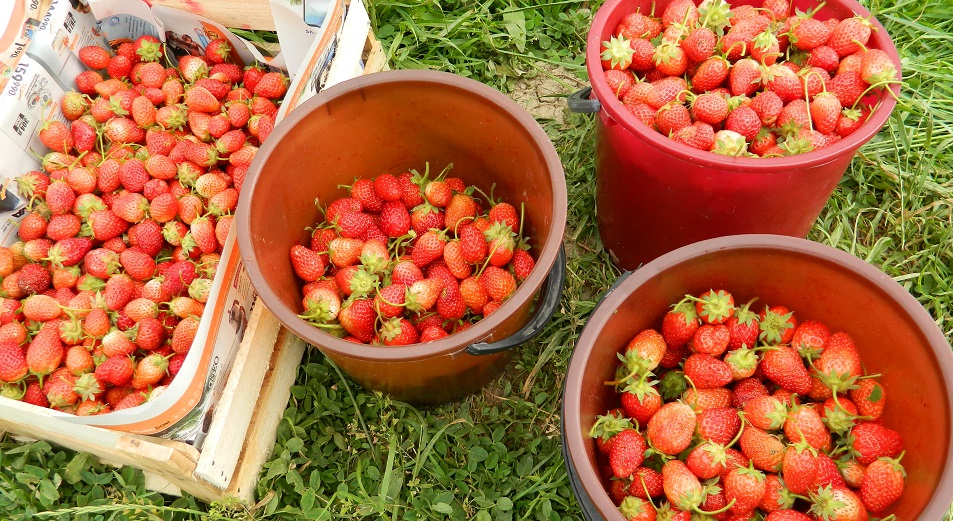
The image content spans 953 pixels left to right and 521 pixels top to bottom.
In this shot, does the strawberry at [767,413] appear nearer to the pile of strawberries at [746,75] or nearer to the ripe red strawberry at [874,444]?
the ripe red strawberry at [874,444]

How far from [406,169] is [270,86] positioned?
522mm

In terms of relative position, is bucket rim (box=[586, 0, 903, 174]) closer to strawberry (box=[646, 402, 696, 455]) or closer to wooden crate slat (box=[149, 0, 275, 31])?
strawberry (box=[646, 402, 696, 455])

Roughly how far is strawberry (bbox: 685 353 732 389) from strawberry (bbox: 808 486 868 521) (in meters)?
0.28

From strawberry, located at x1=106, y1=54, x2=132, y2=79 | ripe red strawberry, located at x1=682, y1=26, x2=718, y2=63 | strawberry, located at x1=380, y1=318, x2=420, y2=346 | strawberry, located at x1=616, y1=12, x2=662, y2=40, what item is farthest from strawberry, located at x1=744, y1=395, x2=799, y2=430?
strawberry, located at x1=106, y1=54, x2=132, y2=79

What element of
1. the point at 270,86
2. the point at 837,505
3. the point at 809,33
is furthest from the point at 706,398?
the point at 270,86

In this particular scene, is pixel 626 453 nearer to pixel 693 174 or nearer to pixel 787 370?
pixel 787 370

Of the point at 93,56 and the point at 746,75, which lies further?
the point at 93,56

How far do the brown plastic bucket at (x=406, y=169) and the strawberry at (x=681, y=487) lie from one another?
0.41 metres

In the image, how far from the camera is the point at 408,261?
1.74 meters

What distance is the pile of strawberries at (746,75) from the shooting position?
65.9 inches

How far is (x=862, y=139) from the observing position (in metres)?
1.57

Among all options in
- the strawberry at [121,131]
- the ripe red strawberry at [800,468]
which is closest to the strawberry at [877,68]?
the ripe red strawberry at [800,468]

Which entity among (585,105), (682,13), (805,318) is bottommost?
(805,318)

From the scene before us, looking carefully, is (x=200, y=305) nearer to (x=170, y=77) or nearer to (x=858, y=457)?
(x=170, y=77)
